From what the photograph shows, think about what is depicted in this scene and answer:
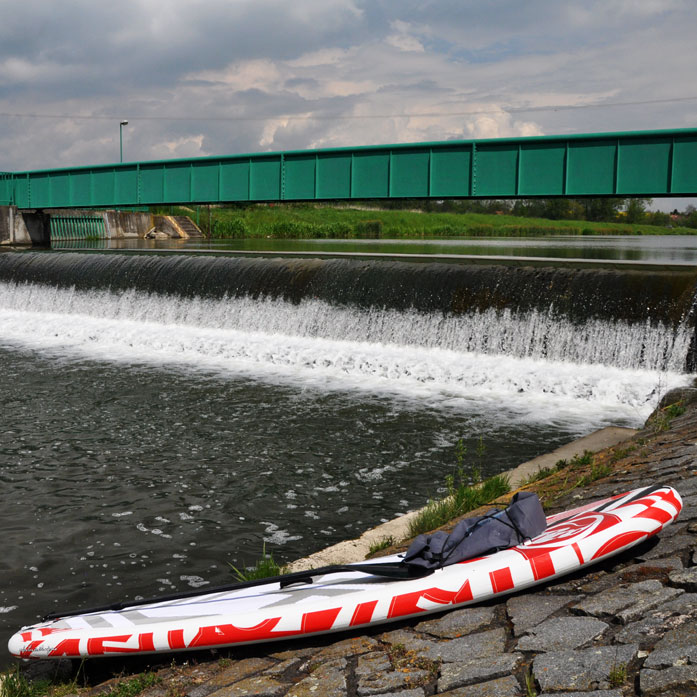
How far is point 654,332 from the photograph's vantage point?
14.3m

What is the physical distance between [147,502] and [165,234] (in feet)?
171

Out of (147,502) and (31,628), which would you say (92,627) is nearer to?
(31,628)

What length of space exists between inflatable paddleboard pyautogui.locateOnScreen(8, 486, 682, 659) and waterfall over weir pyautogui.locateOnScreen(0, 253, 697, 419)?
7887 millimetres

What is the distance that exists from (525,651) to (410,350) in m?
12.9

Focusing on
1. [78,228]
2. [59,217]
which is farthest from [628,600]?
[78,228]

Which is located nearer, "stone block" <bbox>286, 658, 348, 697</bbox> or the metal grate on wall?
"stone block" <bbox>286, 658, 348, 697</bbox>

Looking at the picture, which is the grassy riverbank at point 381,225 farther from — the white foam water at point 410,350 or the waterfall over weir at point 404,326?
the white foam water at point 410,350

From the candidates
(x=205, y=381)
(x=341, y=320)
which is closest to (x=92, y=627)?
(x=205, y=381)

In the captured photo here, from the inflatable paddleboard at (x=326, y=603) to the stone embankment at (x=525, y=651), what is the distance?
120 millimetres

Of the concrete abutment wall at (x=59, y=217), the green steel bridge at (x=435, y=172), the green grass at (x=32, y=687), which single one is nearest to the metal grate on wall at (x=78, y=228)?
the concrete abutment wall at (x=59, y=217)

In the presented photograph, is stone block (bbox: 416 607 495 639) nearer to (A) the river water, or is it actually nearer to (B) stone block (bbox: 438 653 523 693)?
(B) stone block (bbox: 438 653 523 693)

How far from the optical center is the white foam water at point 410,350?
13.2 meters

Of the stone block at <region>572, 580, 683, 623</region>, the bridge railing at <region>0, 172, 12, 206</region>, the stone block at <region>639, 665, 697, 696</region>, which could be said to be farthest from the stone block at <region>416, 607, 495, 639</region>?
the bridge railing at <region>0, 172, 12, 206</region>

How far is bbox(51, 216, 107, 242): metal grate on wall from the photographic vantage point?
48625 millimetres
